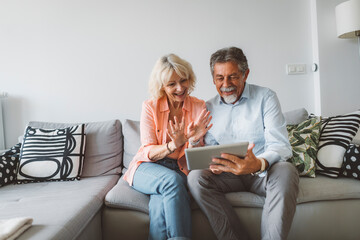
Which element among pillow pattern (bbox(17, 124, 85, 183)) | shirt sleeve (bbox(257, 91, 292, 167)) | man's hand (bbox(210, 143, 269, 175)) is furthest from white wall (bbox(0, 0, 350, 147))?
man's hand (bbox(210, 143, 269, 175))

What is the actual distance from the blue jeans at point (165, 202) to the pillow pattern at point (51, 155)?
58 cm

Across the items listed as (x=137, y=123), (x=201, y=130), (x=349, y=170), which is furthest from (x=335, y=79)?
(x=137, y=123)

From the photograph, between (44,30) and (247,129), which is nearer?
(247,129)

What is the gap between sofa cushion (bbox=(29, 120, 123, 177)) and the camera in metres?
1.87

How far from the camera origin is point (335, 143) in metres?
1.58

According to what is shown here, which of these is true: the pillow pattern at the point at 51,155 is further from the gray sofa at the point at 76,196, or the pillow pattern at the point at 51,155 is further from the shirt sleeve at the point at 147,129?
the shirt sleeve at the point at 147,129

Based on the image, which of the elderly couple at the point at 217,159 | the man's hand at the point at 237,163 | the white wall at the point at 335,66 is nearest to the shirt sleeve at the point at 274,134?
the elderly couple at the point at 217,159

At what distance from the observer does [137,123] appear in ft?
6.57

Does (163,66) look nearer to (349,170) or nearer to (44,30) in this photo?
(349,170)

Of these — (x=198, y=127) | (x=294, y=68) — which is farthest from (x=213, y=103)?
(x=294, y=68)

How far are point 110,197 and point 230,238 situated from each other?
2.02 ft

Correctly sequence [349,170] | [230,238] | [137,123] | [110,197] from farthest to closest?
[137,123], [349,170], [110,197], [230,238]

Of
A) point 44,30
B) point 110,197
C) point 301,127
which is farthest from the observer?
point 44,30

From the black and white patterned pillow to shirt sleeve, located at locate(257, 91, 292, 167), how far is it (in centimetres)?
151
